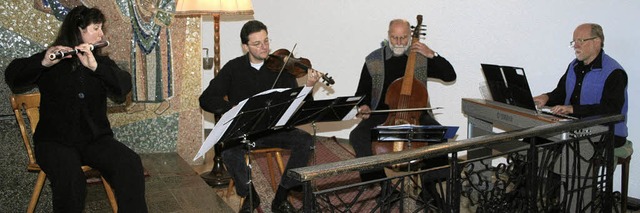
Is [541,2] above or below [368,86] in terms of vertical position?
above

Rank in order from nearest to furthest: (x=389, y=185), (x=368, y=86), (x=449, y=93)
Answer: (x=389, y=185)
(x=368, y=86)
(x=449, y=93)

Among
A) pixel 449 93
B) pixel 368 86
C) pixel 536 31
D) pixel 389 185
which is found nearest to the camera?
pixel 389 185

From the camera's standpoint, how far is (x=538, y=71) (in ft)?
15.8

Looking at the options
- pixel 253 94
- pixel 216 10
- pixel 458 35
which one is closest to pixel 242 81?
pixel 253 94

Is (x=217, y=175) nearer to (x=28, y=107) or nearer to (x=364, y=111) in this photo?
(x=364, y=111)

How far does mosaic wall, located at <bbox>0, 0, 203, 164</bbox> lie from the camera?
13.9 ft

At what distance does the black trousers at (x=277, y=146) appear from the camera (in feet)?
12.2

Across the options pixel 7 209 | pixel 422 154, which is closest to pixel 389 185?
pixel 422 154

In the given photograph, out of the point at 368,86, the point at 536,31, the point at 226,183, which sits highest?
the point at 536,31

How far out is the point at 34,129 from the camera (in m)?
3.54

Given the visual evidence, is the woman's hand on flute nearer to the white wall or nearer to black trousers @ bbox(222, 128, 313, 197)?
black trousers @ bbox(222, 128, 313, 197)

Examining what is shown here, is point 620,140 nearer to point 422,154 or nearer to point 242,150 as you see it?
point 422,154

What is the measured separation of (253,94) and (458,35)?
210cm

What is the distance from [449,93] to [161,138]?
7.93ft
